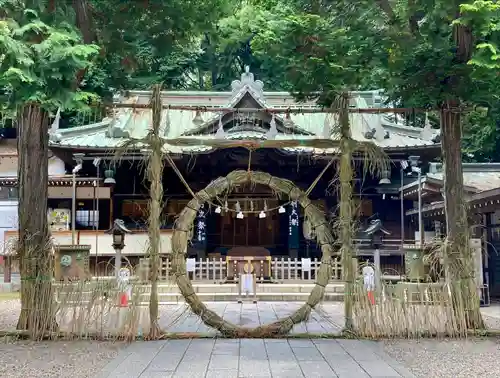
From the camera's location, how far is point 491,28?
6.46 meters

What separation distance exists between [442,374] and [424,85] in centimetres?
456

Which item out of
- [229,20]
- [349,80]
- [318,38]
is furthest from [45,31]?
[229,20]

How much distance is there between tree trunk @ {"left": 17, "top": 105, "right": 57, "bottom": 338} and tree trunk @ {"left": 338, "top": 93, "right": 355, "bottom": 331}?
14.9 feet

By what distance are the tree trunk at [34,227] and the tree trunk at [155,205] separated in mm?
1550

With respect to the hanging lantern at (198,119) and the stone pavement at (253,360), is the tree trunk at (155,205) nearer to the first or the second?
the stone pavement at (253,360)

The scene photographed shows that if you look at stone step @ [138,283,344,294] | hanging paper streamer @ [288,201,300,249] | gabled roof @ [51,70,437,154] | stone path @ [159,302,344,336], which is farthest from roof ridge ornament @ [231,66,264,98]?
stone path @ [159,302,344,336]

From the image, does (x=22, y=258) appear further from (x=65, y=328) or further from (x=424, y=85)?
(x=424, y=85)

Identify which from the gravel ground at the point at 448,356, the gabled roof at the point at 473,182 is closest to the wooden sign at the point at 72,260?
the gravel ground at the point at 448,356

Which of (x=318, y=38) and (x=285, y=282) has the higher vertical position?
(x=318, y=38)

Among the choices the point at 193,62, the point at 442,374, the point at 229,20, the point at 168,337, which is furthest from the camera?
Result: the point at 193,62

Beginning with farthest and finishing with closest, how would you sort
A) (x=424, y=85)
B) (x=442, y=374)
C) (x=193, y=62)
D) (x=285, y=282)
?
(x=193, y=62)
(x=285, y=282)
(x=424, y=85)
(x=442, y=374)

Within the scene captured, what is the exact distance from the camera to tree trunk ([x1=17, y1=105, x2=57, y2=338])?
291 inches

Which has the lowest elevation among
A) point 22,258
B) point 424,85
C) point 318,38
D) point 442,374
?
point 442,374

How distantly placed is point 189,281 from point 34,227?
261 cm
